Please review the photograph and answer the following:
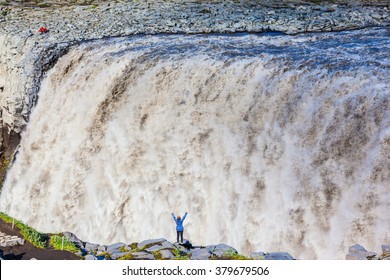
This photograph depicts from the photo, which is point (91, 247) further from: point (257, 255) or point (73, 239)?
point (257, 255)

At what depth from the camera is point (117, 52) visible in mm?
27828

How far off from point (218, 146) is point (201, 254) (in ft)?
14.3

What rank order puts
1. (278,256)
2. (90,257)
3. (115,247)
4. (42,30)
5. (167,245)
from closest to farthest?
(278,256) < (90,257) < (167,245) < (115,247) < (42,30)

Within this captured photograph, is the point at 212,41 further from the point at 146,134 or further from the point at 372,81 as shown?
the point at 372,81

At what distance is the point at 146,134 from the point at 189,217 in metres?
3.54

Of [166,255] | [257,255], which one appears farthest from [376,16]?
[166,255]

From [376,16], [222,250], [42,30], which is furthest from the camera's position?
[376,16]

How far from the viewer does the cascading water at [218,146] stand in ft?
64.1

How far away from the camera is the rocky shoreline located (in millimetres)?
30438

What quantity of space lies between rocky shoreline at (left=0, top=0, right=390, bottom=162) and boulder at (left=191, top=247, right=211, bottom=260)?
12.5 metres

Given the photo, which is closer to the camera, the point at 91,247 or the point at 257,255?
the point at 257,255

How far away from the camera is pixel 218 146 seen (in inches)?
878

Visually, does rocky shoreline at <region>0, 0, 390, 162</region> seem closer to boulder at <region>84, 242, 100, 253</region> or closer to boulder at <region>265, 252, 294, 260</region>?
boulder at <region>84, 242, 100, 253</region>
